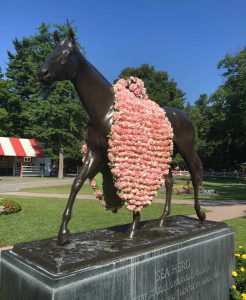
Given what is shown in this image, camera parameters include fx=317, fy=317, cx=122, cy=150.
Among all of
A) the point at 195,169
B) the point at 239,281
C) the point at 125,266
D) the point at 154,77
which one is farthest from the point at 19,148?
the point at 125,266

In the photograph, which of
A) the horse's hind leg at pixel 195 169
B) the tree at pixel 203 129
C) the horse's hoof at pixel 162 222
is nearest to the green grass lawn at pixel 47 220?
the horse's hoof at pixel 162 222

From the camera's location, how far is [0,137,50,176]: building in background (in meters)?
35.8

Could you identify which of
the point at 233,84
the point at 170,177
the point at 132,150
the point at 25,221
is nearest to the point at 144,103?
the point at 132,150

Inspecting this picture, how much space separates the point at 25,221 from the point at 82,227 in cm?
238

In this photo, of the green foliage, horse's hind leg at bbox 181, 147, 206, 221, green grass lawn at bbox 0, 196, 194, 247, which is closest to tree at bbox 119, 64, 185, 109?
the green foliage

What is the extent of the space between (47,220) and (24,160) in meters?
28.8

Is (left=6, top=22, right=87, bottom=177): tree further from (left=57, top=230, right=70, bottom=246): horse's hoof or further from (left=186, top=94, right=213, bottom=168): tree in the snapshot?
(left=57, top=230, right=70, bottom=246): horse's hoof

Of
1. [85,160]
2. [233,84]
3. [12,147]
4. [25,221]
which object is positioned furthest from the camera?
[12,147]

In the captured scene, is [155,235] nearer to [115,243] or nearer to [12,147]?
[115,243]

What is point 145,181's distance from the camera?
379 cm

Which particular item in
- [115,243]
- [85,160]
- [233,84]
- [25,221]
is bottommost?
[25,221]

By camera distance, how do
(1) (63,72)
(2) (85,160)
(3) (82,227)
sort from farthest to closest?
(3) (82,227), (2) (85,160), (1) (63,72)

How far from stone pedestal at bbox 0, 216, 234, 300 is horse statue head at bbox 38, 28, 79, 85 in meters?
1.76

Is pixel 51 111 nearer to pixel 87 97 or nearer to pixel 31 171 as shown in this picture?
pixel 31 171
